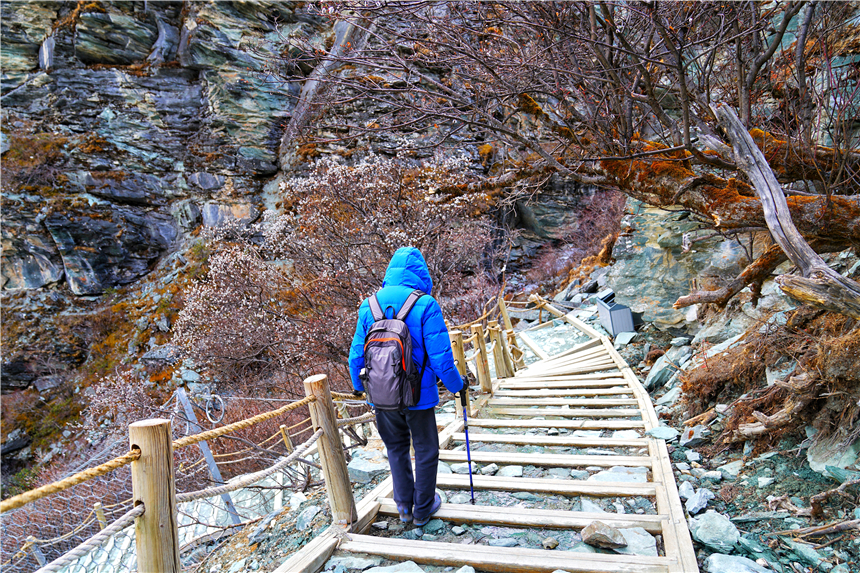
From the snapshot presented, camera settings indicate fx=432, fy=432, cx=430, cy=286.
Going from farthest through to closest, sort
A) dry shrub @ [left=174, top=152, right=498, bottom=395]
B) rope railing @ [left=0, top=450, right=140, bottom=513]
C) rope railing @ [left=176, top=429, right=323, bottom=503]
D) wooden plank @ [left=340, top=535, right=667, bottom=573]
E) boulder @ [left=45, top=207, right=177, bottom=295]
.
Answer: boulder @ [left=45, top=207, right=177, bottom=295]
dry shrub @ [left=174, top=152, right=498, bottom=395]
wooden plank @ [left=340, top=535, right=667, bottom=573]
rope railing @ [left=176, top=429, right=323, bottom=503]
rope railing @ [left=0, top=450, right=140, bottom=513]

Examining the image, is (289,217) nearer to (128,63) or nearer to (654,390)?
(654,390)

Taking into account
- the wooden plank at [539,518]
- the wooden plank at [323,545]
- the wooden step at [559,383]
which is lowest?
the wooden step at [559,383]

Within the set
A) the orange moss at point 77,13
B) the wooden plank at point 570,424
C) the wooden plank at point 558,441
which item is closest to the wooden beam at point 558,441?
the wooden plank at point 558,441

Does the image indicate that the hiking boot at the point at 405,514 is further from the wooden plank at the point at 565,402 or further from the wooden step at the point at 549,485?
the wooden plank at the point at 565,402

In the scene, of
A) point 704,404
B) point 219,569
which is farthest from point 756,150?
point 219,569

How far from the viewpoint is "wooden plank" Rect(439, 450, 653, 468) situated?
10.9ft

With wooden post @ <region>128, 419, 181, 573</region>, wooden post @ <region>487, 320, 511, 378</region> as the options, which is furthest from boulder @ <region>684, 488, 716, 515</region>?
wooden post @ <region>487, 320, 511, 378</region>

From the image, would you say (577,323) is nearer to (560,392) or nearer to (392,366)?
(560,392)

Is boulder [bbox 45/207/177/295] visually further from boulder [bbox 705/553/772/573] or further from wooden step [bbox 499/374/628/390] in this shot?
boulder [bbox 705/553/772/573]

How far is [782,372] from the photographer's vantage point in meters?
3.49

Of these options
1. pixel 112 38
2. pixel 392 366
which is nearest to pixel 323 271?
pixel 392 366

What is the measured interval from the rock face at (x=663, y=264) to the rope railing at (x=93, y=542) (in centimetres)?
770

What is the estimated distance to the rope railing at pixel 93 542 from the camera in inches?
48.6

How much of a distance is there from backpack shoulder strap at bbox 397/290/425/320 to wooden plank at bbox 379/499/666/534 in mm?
1262
